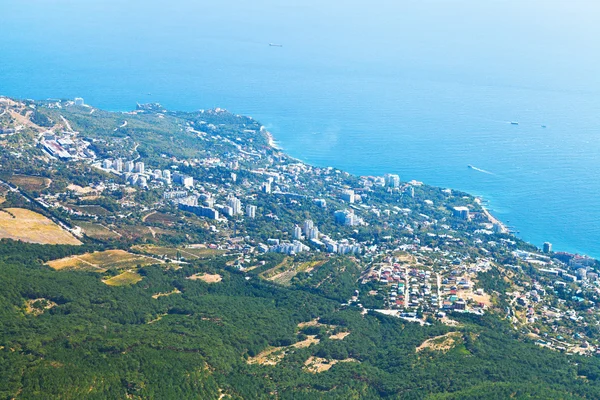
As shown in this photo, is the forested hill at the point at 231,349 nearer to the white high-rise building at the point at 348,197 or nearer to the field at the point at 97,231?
the field at the point at 97,231

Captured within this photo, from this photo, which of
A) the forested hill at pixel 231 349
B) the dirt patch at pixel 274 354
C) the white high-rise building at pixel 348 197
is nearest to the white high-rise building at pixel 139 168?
the white high-rise building at pixel 348 197

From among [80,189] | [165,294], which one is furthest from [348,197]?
[165,294]

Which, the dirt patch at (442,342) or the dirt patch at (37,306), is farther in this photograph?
the dirt patch at (442,342)

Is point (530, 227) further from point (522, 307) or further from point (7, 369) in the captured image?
point (7, 369)

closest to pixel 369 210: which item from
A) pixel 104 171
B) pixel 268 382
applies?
pixel 104 171

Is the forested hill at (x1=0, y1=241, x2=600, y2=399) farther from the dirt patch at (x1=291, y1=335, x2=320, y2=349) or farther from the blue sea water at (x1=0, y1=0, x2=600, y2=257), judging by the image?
the blue sea water at (x1=0, y1=0, x2=600, y2=257)

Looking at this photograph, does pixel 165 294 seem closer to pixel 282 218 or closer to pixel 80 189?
pixel 80 189
